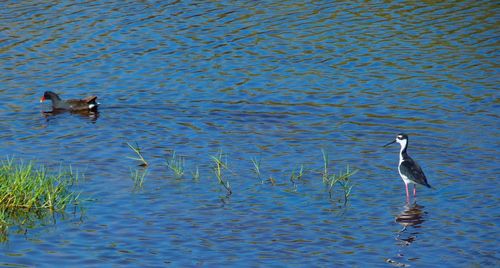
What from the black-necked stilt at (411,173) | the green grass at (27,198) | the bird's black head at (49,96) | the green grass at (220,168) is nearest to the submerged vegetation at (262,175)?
the green grass at (220,168)

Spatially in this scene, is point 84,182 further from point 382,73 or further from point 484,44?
point 484,44

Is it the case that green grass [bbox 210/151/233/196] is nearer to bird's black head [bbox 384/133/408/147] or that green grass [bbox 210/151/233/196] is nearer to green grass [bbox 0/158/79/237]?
green grass [bbox 0/158/79/237]

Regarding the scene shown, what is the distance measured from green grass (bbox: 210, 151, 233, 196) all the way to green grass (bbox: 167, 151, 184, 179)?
1.93ft

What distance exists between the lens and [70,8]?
3189cm

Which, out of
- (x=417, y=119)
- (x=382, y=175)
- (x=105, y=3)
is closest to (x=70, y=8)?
(x=105, y=3)

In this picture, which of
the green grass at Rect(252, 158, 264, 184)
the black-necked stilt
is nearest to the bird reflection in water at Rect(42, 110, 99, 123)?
the green grass at Rect(252, 158, 264, 184)

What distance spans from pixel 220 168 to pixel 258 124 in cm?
315

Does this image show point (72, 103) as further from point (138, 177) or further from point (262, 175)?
point (262, 175)

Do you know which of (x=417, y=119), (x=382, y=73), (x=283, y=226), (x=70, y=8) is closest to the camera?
(x=283, y=226)

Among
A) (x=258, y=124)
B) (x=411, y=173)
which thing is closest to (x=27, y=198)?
(x=411, y=173)

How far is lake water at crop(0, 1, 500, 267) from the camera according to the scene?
1505 cm

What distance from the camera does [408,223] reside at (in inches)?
625

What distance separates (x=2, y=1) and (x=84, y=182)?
1665 centimetres

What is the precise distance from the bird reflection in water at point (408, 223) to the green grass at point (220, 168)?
2.97 metres
